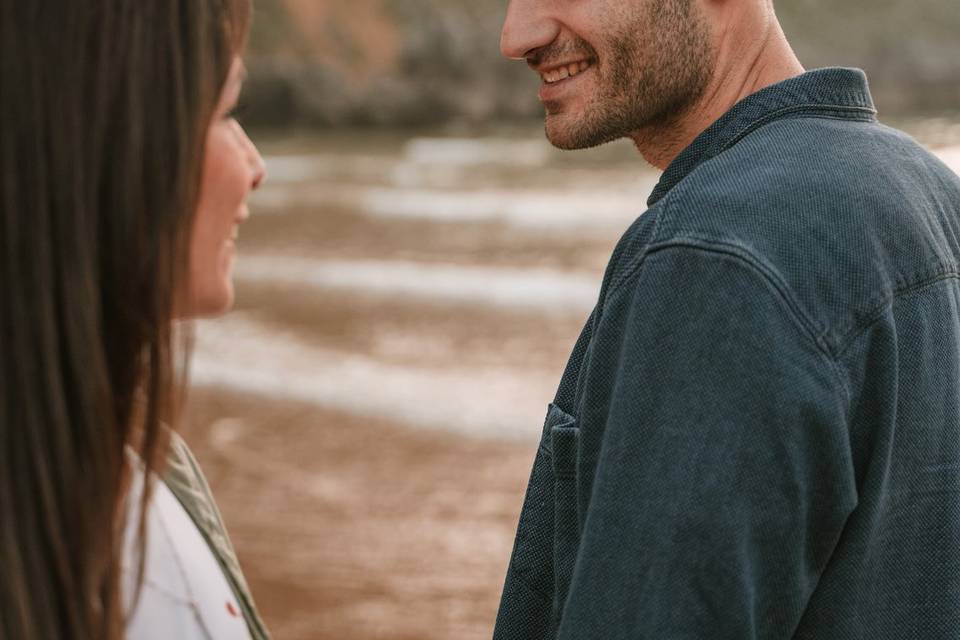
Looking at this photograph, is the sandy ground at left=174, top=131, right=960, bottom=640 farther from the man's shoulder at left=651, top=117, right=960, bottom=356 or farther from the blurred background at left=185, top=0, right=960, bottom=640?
the man's shoulder at left=651, top=117, right=960, bottom=356

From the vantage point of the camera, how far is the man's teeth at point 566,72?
195cm

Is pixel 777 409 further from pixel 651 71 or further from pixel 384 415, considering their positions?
pixel 384 415

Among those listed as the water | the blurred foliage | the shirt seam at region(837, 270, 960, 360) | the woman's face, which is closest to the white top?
the woman's face

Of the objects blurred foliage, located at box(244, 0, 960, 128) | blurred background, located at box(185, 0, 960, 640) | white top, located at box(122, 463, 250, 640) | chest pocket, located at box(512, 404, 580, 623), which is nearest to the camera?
white top, located at box(122, 463, 250, 640)

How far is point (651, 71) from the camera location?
1.83 m

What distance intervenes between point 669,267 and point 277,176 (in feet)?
84.4

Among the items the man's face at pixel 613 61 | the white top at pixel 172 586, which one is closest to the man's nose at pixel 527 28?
the man's face at pixel 613 61

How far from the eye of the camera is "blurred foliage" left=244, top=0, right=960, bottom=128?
43406 millimetres

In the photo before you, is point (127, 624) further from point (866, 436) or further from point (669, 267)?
point (866, 436)

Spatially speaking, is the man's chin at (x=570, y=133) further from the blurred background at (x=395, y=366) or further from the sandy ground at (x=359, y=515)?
the sandy ground at (x=359, y=515)

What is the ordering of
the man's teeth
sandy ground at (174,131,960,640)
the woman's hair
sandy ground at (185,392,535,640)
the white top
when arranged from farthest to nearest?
1. sandy ground at (174,131,960,640)
2. sandy ground at (185,392,535,640)
3. the man's teeth
4. the white top
5. the woman's hair

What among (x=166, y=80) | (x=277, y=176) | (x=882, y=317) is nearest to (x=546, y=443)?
(x=882, y=317)

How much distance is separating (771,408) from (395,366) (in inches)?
327

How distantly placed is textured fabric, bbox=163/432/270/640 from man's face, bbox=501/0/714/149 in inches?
37.9
